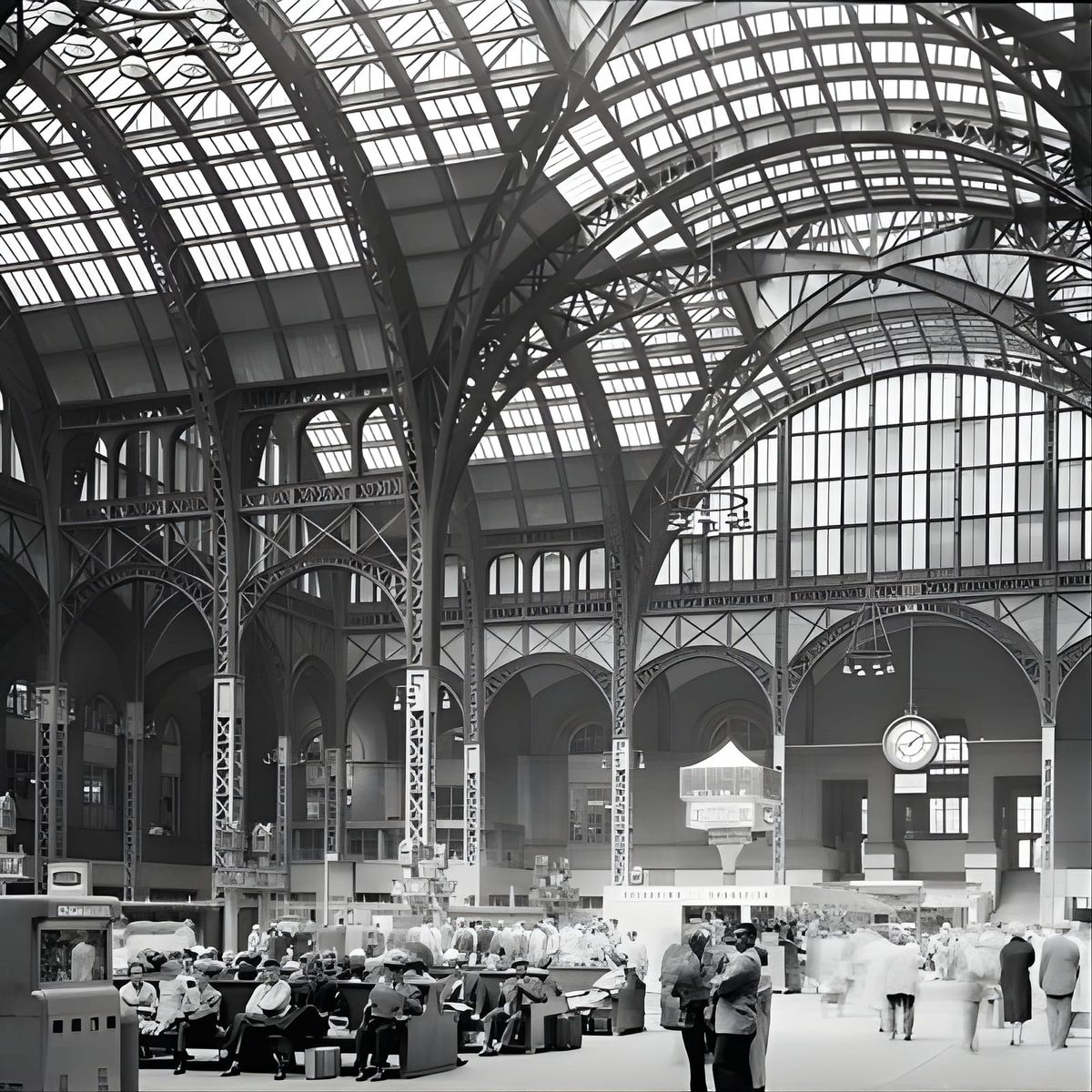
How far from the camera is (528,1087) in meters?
19.3

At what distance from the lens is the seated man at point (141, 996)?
23.3 m

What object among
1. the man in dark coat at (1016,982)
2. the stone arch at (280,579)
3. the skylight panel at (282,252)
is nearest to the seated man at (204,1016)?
the man in dark coat at (1016,982)

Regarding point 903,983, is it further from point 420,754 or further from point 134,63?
point 134,63

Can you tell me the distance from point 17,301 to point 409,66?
53.1 ft

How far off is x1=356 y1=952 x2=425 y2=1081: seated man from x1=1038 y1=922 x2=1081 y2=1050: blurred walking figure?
28.8 ft

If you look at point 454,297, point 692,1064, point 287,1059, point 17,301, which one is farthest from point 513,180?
point 692,1064

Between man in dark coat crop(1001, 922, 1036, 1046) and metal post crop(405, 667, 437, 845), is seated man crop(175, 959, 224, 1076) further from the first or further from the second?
metal post crop(405, 667, 437, 845)

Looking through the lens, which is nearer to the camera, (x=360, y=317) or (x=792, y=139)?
(x=792, y=139)

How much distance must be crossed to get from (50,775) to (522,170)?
21.1 m

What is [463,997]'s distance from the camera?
26.7 metres

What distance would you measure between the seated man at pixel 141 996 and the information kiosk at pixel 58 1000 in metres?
6.84

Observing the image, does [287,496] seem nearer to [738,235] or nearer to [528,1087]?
[738,235]

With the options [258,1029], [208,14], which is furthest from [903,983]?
[208,14]

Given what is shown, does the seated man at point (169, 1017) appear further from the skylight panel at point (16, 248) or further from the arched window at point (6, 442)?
the arched window at point (6, 442)
